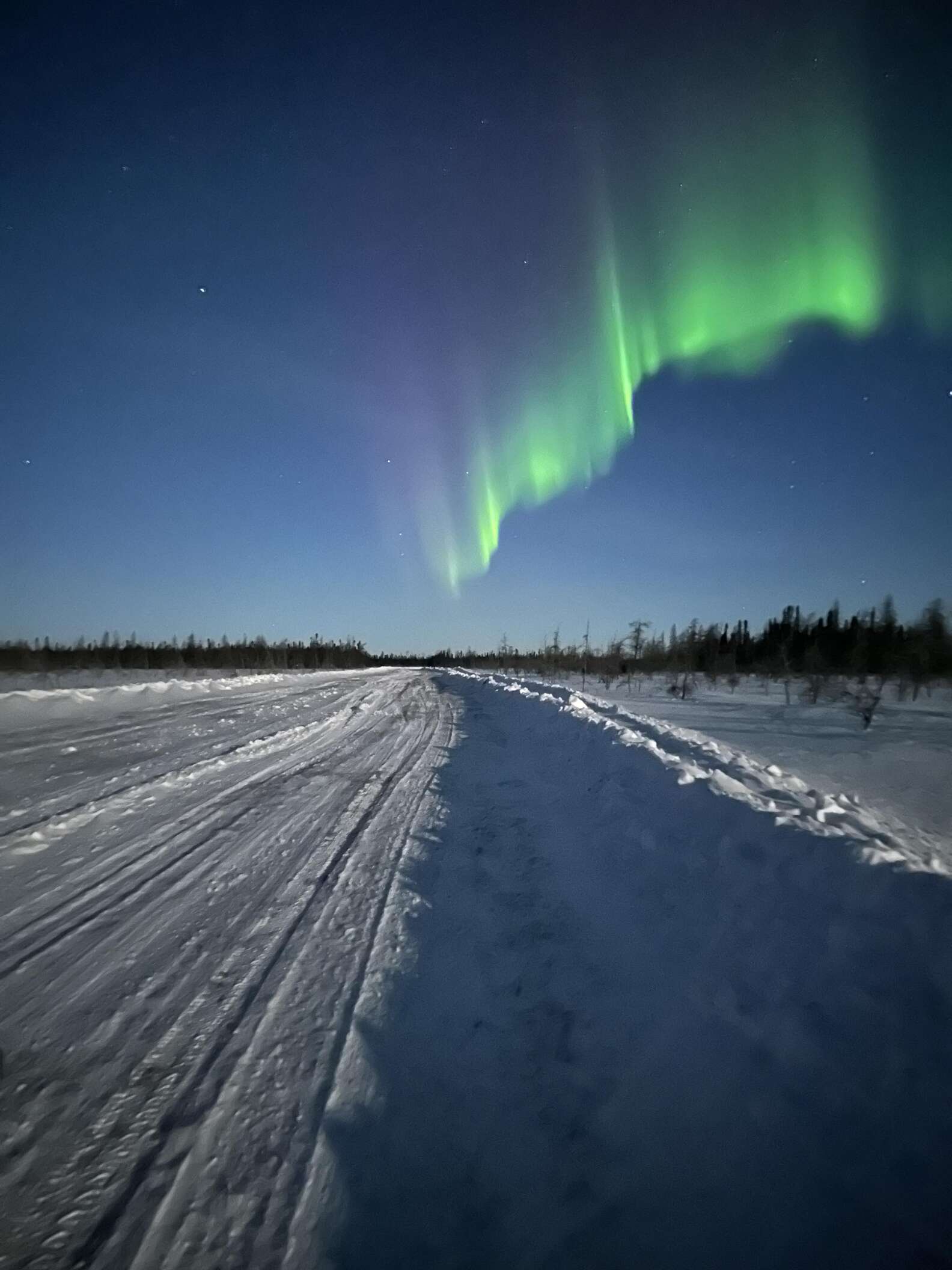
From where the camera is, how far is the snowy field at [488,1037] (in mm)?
1714

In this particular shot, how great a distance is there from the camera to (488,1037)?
99.7 inches

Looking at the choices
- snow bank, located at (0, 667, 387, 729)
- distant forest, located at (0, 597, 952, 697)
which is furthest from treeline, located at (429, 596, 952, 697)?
snow bank, located at (0, 667, 387, 729)

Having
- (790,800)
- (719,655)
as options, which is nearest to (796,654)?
(719,655)

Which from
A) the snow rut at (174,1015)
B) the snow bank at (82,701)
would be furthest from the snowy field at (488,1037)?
the snow bank at (82,701)

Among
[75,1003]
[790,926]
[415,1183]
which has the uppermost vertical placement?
[790,926]

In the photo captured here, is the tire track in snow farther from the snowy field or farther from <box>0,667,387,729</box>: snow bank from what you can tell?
<box>0,667,387,729</box>: snow bank

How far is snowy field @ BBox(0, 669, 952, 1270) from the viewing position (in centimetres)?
171

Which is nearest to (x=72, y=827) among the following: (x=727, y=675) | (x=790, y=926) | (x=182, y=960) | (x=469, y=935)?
(x=182, y=960)

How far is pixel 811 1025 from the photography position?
7.63 ft

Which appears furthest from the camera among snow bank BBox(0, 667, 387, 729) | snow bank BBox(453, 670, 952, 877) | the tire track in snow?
snow bank BBox(0, 667, 387, 729)

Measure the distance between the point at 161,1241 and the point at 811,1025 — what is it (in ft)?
8.46

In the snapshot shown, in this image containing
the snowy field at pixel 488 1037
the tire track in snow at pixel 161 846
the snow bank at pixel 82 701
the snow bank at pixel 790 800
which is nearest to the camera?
the snowy field at pixel 488 1037

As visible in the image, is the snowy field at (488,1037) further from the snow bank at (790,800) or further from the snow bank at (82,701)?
the snow bank at (82,701)

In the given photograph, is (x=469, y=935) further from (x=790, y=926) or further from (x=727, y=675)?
(x=727, y=675)
